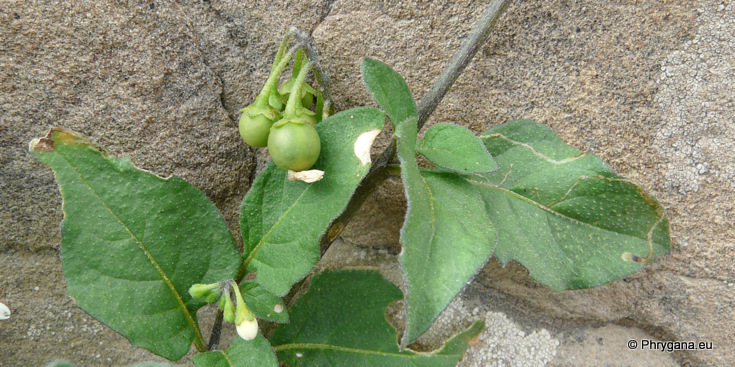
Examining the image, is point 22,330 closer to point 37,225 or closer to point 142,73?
point 37,225

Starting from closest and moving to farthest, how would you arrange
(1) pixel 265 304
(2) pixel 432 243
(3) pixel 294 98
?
1. (2) pixel 432 243
2. (3) pixel 294 98
3. (1) pixel 265 304

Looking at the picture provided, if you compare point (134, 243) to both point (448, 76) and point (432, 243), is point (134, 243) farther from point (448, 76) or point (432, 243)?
point (448, 76)

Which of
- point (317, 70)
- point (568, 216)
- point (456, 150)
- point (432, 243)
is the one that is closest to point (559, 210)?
point (568, 216)

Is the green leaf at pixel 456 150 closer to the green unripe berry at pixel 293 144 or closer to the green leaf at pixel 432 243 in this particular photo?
the green leaf at pixel 432 243

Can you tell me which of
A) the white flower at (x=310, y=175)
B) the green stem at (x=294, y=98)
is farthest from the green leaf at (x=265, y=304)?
the green stem at (x=294, y=98)

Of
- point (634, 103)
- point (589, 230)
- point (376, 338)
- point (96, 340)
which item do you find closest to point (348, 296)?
point (376, 338)

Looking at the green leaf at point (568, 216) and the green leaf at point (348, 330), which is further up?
the green leaf at point (568, 216)

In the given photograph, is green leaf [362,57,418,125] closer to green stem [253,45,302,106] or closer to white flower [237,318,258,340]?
green stem [253,45,302,106]
